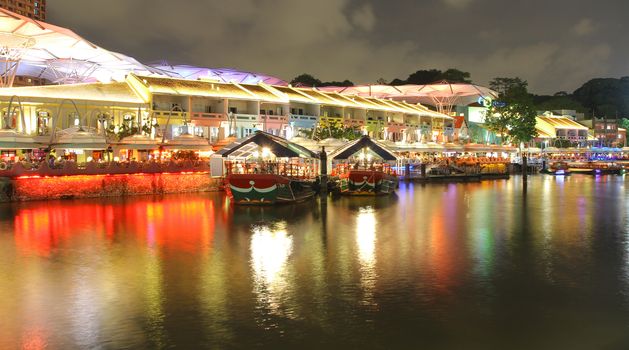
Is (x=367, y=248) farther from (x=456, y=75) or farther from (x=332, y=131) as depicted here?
(x=456, y=75)

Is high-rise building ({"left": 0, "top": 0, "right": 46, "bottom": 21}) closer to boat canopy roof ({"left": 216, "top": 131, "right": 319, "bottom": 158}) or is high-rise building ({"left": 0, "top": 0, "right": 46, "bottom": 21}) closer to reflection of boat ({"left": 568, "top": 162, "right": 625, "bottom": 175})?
boat canopy roof ({"left": 216, "top": 131, "right": 319, "bottom": 158})

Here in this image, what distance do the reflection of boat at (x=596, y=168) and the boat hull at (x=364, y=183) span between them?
154 feet

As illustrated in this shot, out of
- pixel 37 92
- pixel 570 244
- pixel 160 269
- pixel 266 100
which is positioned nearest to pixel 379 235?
pixel 570 244

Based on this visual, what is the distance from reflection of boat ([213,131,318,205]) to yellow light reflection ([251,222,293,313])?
626 centimetres

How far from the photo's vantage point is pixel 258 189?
26812 millimetres

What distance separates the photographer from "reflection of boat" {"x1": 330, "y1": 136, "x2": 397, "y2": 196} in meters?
32.9

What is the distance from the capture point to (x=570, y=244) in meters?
17.1

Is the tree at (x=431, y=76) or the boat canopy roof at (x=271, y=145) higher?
the tree at (x=431, y=76)

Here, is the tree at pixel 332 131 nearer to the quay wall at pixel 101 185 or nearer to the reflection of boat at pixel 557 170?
the quay wall at pixel 101 185

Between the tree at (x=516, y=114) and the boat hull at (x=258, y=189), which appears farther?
the tree at (x=516, y=114)

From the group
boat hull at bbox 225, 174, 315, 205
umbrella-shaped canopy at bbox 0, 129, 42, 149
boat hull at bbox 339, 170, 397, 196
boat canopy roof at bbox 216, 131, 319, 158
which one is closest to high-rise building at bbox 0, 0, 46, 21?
umbrella-shaped canopy at bbox 0, 129, 42, 149

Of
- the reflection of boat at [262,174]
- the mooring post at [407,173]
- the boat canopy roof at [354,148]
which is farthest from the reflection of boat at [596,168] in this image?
the reflection of boat at [262,174]

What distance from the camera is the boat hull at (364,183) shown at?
3275cm

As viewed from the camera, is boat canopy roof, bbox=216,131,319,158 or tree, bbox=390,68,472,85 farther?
tree, bbox=390,68,472,85
